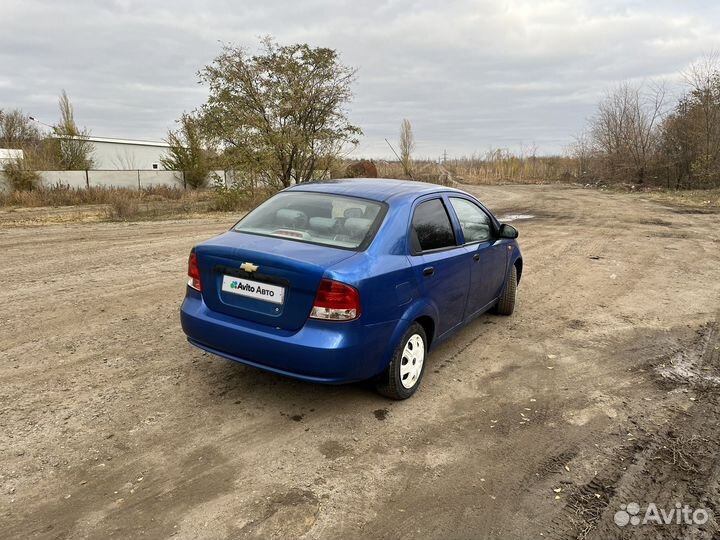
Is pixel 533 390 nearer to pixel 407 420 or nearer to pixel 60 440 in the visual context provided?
pixel 407 420

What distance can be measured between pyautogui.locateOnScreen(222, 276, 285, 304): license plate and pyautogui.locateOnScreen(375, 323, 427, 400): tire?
939mm

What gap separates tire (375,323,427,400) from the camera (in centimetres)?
372

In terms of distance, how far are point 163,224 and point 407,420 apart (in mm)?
13860

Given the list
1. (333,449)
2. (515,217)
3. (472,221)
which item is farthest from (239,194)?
(333,449)

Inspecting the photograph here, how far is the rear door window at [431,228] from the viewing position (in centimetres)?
405

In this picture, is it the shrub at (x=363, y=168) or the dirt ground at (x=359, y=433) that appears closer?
the dirt ground at (x=359, y=433)

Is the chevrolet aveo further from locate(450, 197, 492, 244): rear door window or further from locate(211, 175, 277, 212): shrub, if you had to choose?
locate(211, 175, 277, 212): shrub

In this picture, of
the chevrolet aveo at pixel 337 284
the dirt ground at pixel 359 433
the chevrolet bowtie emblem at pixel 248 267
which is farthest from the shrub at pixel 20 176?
the chevrolet bowtie emblem at pixel 248 267

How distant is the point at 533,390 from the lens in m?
4.15

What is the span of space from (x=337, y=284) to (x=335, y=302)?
120 mm

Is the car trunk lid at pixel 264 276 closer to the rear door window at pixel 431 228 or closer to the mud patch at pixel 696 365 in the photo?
the rear door window at pixel 431 228

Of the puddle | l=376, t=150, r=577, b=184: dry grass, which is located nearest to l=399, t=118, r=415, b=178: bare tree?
l=376, t=150, r=577, b=184: dry grass

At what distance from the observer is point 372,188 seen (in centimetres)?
444

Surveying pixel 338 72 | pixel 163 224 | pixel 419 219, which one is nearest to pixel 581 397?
pixel 419 219
